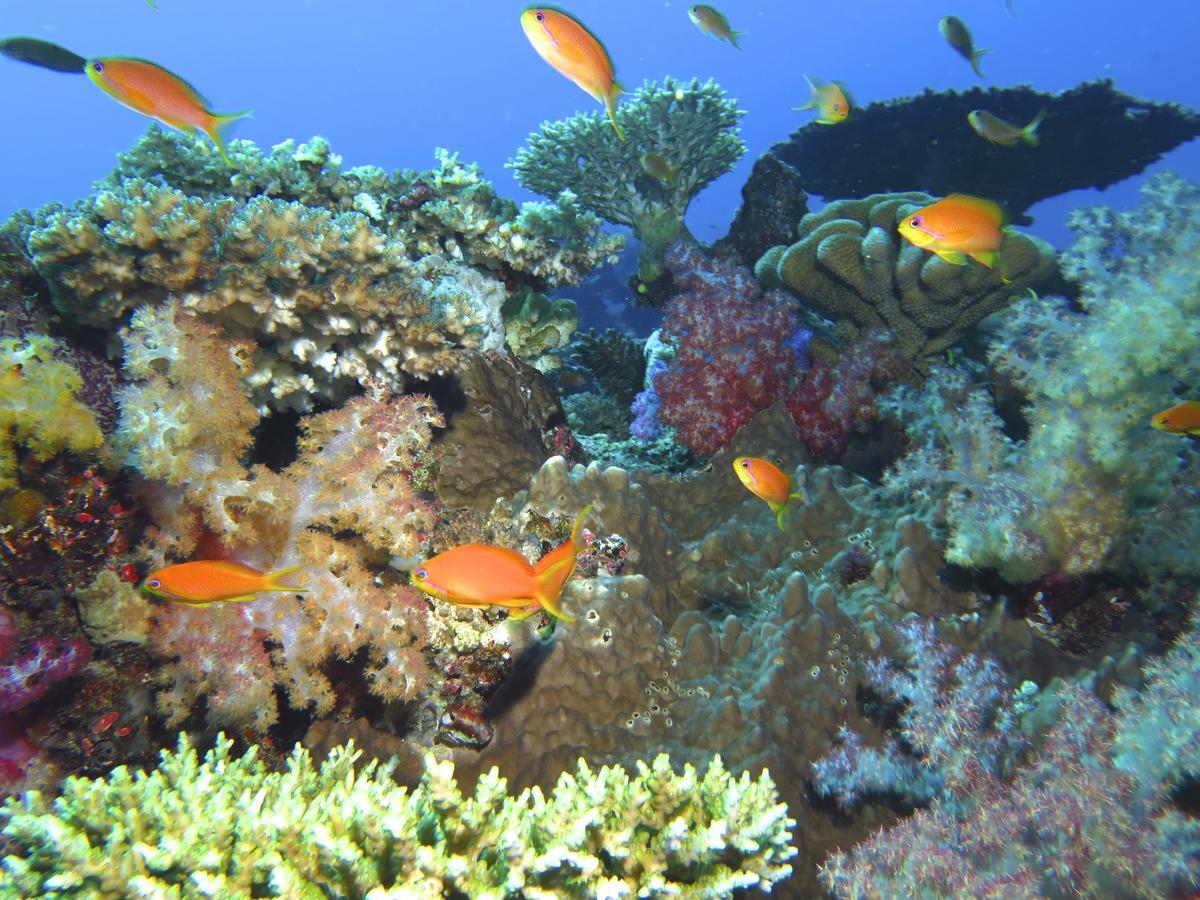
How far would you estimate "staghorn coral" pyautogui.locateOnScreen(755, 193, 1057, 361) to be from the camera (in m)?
5.90

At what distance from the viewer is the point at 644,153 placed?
319 inches

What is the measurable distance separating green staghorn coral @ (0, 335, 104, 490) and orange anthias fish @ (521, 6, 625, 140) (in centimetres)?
252

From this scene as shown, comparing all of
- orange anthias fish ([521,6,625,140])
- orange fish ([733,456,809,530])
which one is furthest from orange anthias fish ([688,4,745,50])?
orange fish ([733,456,809,530])

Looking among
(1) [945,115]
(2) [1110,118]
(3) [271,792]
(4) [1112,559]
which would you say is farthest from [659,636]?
(2) [1110,118]

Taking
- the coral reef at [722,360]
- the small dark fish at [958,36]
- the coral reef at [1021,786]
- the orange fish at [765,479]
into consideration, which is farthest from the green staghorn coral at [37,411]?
the small dark fish at [958,36]

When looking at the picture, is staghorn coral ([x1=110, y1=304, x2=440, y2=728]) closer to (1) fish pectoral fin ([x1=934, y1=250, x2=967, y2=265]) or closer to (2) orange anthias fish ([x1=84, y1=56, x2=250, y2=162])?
(2) orange anthias fish ([x1=84, y1=56, x2=250, y2=162])

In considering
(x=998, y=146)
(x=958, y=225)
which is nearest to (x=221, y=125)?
(x=958, y=225)

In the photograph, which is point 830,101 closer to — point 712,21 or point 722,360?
point 712,21

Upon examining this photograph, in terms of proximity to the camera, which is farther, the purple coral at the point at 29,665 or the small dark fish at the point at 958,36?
the small dark fish at the point at 958,36

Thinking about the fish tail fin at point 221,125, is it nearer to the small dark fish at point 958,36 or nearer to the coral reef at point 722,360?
the coral reef at point 722,360

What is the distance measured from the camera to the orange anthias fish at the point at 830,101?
6332 mm

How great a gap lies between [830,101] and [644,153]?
2.54m

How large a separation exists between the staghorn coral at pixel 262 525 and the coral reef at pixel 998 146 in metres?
10.6

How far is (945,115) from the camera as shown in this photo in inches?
448
